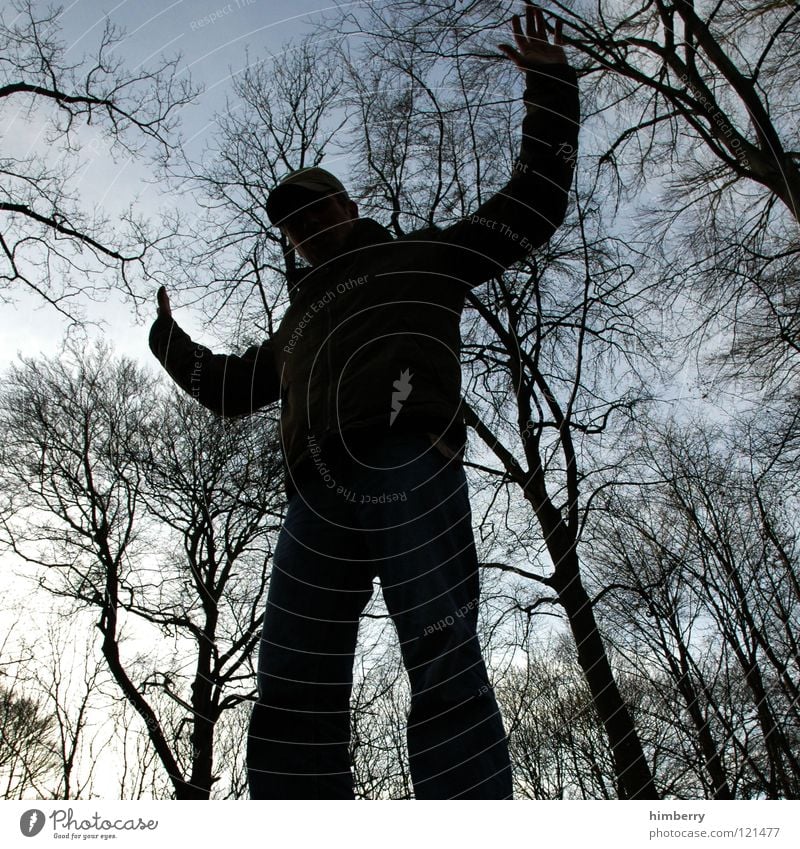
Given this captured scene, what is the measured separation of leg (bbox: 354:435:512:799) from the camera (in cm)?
86

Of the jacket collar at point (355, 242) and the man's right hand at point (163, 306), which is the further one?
the man's right hand at point (163, 306)

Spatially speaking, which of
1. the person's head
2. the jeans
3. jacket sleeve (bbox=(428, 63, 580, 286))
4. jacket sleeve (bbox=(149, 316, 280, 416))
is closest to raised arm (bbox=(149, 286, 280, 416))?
jacket sleeve (bbox=(149, 316, 280, 416))

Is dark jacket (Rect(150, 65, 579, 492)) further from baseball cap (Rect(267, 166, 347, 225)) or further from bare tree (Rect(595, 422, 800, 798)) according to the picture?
bare tree (Rect(595, 422, 800, 798))

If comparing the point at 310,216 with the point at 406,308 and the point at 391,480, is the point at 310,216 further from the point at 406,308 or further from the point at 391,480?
the point at 391,480

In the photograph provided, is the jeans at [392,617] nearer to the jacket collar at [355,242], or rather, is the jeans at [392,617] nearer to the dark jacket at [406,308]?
the dark jacket at [406,308]

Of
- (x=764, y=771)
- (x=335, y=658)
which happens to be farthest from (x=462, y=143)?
(x=764, y=771)

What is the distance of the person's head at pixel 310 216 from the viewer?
133 cm

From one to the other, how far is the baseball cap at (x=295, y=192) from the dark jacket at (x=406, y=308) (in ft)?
0.35

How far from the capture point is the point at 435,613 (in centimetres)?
89

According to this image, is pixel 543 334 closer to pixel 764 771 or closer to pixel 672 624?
pixel 672 624

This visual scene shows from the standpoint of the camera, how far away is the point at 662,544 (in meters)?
2.74

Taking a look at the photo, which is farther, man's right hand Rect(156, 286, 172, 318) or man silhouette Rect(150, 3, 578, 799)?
man's right hand Rect(156, 286, 172, 318)

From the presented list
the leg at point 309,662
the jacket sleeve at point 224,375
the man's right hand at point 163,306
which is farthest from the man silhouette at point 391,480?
the man's right hand at point 163,306

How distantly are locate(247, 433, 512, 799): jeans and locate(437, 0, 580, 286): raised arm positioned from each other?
0.38 metres
